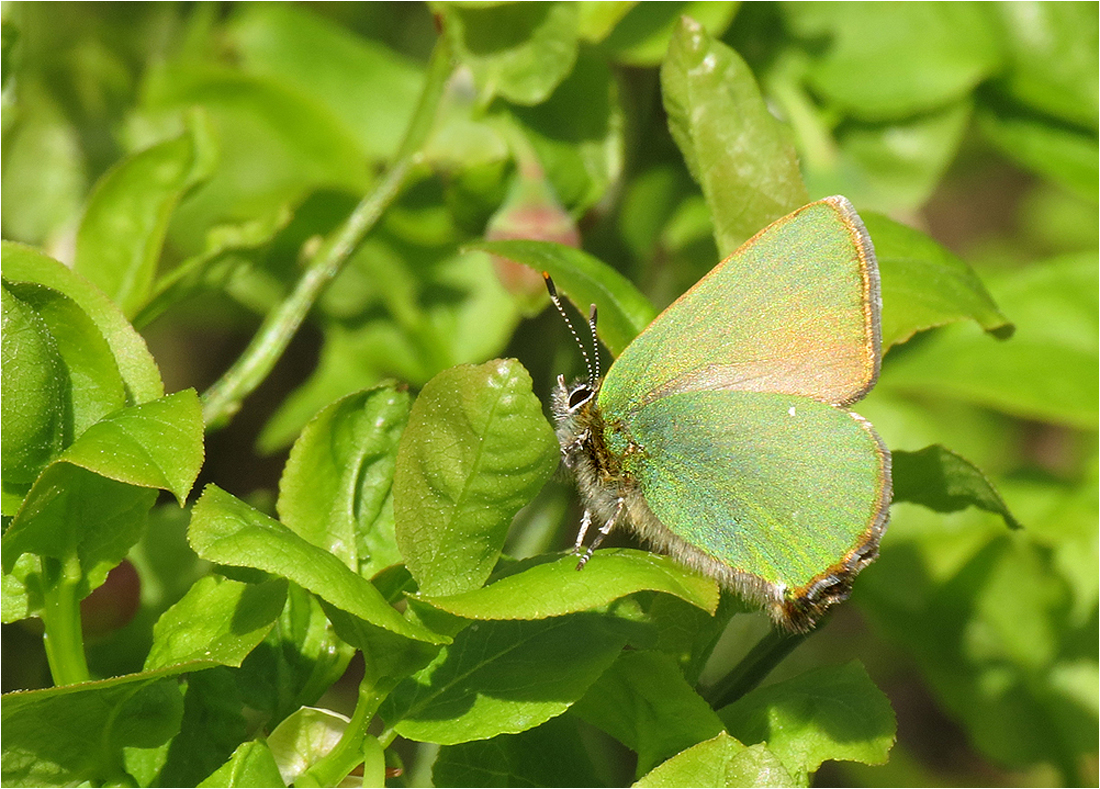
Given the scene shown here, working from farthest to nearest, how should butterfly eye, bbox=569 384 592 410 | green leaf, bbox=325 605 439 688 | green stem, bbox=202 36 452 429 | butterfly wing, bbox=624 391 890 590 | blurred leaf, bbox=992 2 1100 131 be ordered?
blurred leaf, bbox=992 2 1100 131
butterfly eye, bbox=569 384 592 410
green stem, bbox=202 36 452 429
butterfly wing, bbox=624 391 890 590
green leaf, bbox=325 605 439 688

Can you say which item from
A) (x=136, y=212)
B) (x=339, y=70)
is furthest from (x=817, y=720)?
(x=339, y=70)

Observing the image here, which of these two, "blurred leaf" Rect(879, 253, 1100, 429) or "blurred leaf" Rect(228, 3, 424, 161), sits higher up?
"blurred leaf" Rect(228, 3, 424, 161)

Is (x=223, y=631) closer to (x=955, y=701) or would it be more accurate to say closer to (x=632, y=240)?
(x=632, y=240)

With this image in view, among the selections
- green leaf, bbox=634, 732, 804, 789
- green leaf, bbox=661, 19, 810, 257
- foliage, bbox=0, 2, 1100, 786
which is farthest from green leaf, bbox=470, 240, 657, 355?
green leaf, bbox=634, 732, 804, 789

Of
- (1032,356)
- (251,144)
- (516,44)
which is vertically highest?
(516,44)

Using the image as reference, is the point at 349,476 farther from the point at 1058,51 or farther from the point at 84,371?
the point at 1058,51

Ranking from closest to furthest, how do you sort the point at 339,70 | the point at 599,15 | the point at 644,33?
the point at 599,15
the point at 644,33
the point at 339,70

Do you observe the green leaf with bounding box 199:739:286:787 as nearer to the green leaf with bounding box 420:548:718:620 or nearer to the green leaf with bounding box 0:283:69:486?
the green leaf with bounding box 420:548:718:620
